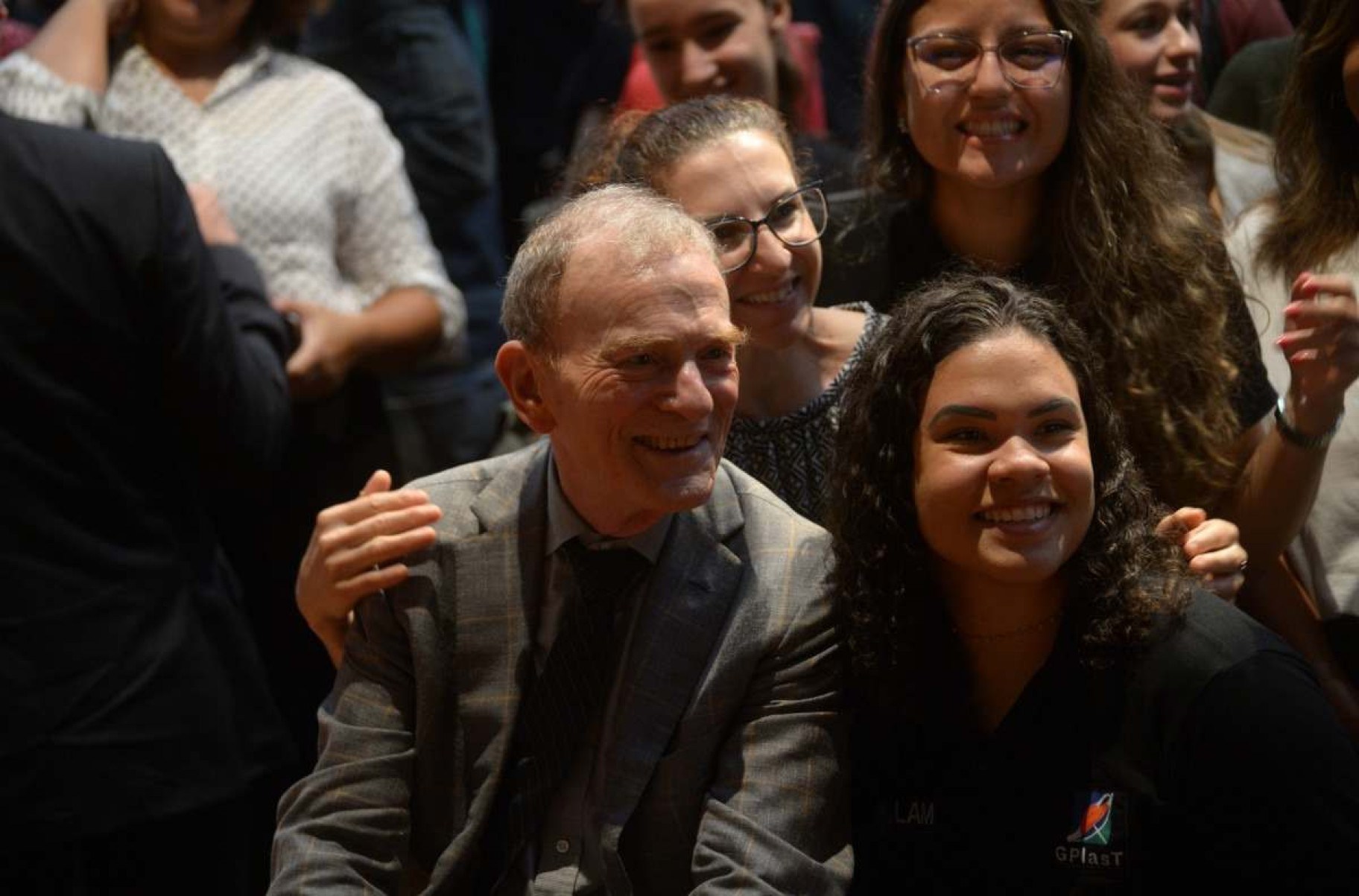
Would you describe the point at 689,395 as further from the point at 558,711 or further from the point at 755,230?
the point at 755,230

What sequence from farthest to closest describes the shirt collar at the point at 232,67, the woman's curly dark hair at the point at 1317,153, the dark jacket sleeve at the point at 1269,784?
the shirt collar at the point at 232,67 < the woman's curly dark hair at the point at 1317,153 < the dark jacket sleeve at the point at 1269,784

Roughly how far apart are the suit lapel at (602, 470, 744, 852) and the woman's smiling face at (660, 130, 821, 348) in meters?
0.49

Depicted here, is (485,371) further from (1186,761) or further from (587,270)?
(1186,761)

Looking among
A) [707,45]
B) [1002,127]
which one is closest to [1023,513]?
[1002,127]

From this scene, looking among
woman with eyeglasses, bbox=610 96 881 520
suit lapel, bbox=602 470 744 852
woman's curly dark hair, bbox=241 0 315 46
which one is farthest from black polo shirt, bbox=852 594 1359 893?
woman's curly dark hair, bbox=241 0 315 46

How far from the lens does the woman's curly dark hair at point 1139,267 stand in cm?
298

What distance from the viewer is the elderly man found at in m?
2.51

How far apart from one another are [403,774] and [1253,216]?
1.72m

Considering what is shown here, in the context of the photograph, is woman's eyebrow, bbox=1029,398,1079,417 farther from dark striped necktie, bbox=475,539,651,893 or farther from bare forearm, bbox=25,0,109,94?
bare forearm, bbox=25,0,109,94

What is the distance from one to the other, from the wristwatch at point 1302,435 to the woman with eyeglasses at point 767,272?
65 centimetres

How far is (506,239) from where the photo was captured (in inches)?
240

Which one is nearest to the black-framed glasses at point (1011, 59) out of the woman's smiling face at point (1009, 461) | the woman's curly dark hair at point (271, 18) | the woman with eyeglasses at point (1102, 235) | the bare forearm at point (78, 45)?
the woman with eyeglasses at point (1102, 235)

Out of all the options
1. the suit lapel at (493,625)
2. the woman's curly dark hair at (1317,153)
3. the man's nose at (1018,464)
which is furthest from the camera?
the woman's curly dark hair at (1317,153)

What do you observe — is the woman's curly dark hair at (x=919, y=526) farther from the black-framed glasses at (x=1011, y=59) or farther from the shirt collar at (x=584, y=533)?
the black-framed glasses at (x=1011, y=59)
